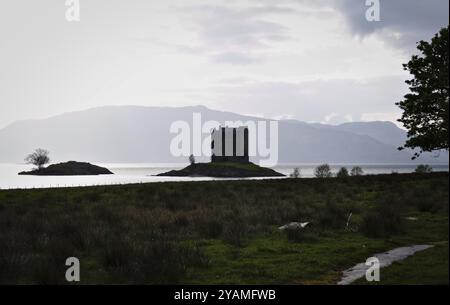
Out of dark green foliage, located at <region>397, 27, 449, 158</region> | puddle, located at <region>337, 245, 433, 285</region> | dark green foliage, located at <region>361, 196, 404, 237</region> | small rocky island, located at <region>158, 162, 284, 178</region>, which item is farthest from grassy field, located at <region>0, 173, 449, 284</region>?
small rocky island, located at <region>158, 162, 284, 178</region>

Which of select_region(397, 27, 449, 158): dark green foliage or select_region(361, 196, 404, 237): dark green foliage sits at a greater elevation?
select_region(397, 27, 449, 158): dark green foliage

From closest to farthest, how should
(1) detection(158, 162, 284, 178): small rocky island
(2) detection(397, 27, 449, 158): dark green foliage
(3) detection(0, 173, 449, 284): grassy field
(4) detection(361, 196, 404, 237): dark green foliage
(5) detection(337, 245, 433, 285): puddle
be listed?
(5) detection(337, 245, 433, 285): puddle, (3) detection(0, 173, 449, 284): grassy field, (4) detection(361, 196, 404, 237): dark green foliage, (2) detection(397, 27, 449, 158): dark green foliage, (1) detection(158, 162, 284, 178): small rocky island

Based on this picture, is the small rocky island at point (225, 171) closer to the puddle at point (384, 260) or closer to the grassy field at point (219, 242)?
the grassy field at point (219, 242)

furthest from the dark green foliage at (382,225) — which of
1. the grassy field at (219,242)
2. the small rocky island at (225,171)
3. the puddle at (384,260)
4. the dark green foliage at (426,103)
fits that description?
the small rocky island at (225,171)

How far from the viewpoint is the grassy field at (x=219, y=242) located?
12781mm

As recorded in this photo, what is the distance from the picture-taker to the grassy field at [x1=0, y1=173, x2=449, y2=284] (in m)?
12.8

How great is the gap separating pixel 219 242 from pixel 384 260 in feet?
21.9

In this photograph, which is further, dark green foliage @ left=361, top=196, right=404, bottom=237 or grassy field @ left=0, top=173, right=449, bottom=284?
dark green foliage @ left=361, top=196, right=404, bottom=237

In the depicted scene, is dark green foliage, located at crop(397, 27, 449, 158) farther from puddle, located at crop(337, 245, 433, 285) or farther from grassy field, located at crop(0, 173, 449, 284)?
puddle, located at crop(337, 245, 433, 285)

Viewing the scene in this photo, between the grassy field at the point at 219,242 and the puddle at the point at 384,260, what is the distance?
0.36 meters

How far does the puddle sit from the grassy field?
363mm
